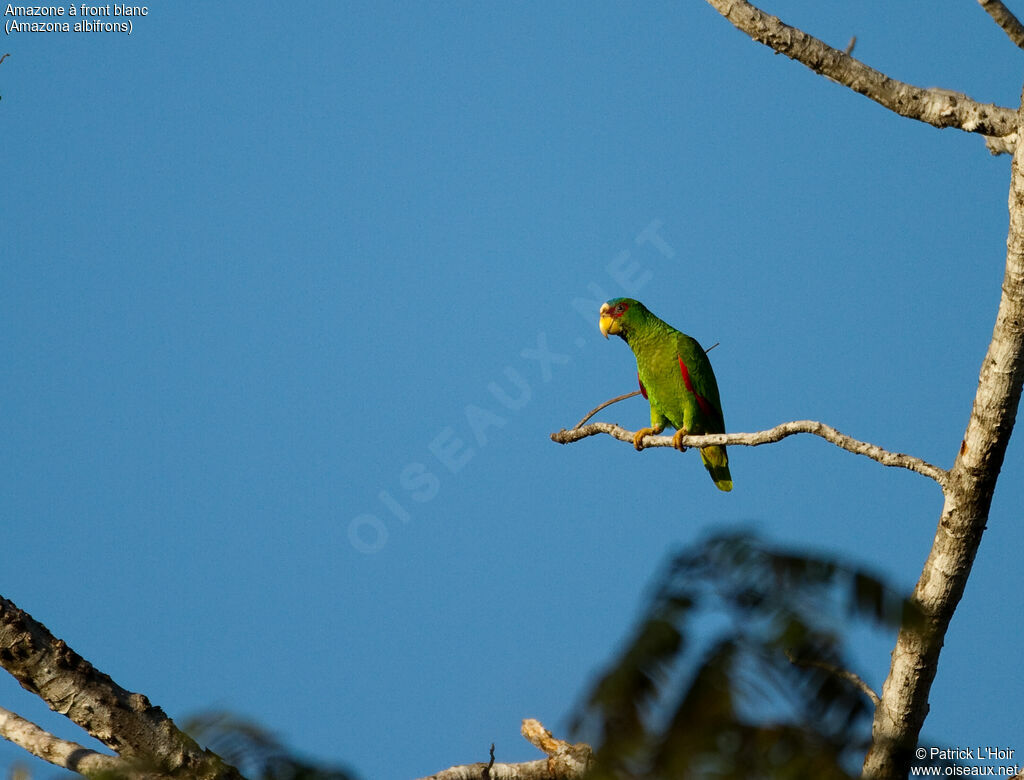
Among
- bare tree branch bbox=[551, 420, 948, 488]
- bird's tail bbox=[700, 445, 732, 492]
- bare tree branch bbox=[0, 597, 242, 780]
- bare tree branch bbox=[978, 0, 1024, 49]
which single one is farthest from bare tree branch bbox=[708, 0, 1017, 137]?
bird's tail bbox=[700, 445, 732, 492]

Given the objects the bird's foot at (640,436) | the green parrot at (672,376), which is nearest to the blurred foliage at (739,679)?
the bird's foot at (640,436)

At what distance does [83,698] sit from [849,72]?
5.20 meters

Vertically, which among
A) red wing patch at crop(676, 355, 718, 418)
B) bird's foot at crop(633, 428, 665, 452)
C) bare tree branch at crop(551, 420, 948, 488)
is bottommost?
bare tree branch at crop(551, 420, 948, 488)

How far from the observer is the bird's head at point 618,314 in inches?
416

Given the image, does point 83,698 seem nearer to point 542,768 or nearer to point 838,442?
point 542,768

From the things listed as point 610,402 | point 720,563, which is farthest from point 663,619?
point 610,402

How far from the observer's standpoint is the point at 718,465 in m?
10.6

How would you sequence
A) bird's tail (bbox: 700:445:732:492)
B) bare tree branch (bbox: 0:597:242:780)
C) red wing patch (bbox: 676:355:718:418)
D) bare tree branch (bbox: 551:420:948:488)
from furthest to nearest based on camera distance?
1. bird's tail (bbox: 700:445:732:492)
2. red wing patch (bbox: 676:355:718:418)
3. bare tree branch (bbox: 551:420:948:488)
4. bare tree branch (bbox: 0:597:242:780)

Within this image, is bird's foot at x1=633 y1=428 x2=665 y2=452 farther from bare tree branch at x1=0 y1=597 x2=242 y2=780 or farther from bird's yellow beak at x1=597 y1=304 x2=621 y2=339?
bare tree branch at x1=0 y1=597 x2=242 y2=780

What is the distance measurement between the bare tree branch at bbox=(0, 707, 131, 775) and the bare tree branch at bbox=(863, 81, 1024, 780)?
Result: 143 inches

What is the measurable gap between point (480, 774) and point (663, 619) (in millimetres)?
3091

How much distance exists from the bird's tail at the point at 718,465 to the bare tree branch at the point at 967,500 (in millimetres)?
5367

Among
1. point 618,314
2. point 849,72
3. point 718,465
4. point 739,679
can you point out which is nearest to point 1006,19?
point 849,72

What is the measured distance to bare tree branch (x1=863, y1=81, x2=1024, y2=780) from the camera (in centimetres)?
473
